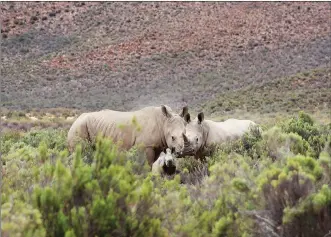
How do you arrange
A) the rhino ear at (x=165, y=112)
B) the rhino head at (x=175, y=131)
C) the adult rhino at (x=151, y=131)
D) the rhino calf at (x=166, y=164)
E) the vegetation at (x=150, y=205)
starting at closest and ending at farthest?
the vegetation at (x=150, y=205) → the rhino calf at (x=166, y=164) → the rhino head at (x=175, y=131) → the adult rhino at (x=151, y=131) → the rhino ear at (x=165, y=112)

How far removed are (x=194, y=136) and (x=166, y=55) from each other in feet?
138

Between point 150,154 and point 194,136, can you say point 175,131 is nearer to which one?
point 194,136

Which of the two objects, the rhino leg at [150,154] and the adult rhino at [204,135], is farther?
the adult rhino at [204,135]

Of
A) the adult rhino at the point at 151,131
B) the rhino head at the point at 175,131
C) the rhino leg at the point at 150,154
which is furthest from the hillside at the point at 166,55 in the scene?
the rhino leg at the point at 150,154

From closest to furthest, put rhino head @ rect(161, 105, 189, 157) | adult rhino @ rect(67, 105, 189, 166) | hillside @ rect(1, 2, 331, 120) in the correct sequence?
rhino head @ rect(161, 105, 189, 157)
adult rhino @ rect(67, 105, 189, 166)
hillside @ rect(1, 2, 331, 120)

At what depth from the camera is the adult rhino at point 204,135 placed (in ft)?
34.6

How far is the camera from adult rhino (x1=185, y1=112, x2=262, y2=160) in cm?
1055

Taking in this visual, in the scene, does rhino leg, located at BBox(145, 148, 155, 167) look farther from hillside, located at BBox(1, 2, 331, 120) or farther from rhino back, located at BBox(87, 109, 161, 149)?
hillside, located at BBox(1, 2, 331, 120)

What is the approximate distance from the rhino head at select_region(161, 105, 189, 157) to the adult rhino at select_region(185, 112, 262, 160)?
0.10 metres

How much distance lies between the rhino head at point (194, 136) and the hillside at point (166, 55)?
26.7 meters

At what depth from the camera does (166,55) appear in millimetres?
52469

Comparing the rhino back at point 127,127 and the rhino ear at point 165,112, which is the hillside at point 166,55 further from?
the rhino ear at point 165,112

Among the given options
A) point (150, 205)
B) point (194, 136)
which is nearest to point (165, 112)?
point (194, 136)

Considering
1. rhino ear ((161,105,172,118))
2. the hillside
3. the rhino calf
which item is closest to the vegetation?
the rhino calf
